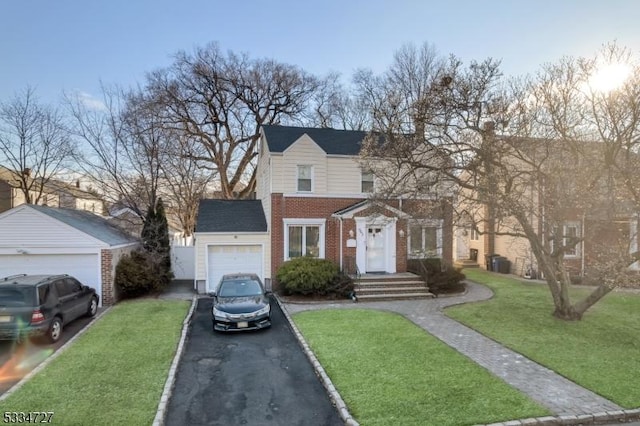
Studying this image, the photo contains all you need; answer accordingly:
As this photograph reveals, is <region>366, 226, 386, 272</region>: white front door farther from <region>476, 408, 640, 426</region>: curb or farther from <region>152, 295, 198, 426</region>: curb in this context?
<region>476, 408, 640, 426</region>: curb

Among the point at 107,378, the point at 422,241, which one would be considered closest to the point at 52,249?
the point at 107,378

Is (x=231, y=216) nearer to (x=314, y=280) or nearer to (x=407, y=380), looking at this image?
(x=314, y=280)

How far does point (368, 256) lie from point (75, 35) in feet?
47.4

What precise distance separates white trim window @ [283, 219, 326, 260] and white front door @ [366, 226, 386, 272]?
2224 millimetres

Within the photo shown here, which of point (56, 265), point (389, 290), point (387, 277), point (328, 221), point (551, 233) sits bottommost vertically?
point (389, 290)

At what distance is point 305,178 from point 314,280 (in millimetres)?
5213

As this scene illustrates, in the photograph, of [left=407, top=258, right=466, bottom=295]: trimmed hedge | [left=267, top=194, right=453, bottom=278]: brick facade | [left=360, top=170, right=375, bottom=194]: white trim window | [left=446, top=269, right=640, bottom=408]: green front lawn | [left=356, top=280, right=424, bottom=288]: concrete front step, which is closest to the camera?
[left=446, top=269, right=640, bottom=408]: green front lawn

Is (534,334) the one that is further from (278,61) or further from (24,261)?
(278,61)

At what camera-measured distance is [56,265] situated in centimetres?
1437

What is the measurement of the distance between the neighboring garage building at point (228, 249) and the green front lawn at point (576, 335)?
8806mm

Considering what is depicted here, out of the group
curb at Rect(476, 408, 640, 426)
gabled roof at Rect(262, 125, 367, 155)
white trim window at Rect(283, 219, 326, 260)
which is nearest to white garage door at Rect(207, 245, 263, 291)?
white trim window at Rect(283, 219, 326, 260)

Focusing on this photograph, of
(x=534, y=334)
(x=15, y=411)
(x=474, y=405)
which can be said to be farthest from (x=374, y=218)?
(x=15, y=411)

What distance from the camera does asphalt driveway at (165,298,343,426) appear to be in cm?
612

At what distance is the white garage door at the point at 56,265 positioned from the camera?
1418 centimetres
